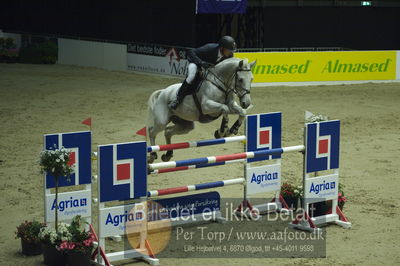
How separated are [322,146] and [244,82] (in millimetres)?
1432

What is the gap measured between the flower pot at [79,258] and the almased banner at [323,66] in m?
14.4

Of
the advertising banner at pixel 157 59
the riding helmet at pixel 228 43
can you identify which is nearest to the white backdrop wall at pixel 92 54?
the advertising banner at pixel 157 59

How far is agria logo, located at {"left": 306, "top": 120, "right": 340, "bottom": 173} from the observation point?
995 centimetres

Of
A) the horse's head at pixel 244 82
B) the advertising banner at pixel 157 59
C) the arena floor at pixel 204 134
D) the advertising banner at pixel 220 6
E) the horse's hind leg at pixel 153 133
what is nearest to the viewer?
the arena floor at pixel 204 134

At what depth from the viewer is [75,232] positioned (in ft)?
27.5

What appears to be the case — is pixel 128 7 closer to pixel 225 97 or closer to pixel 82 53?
pixel 82 53

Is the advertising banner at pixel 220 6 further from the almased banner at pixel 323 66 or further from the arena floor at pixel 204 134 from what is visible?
the almased banner at pixel 323 66

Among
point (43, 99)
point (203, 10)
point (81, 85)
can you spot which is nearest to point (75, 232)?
point (43, 99)

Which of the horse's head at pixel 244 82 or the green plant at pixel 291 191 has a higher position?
the horse's head at pixel 244 82

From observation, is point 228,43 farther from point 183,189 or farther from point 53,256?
point 53,256

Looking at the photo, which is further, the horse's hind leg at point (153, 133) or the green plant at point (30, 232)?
the horse's hind leg at point (153, 133)

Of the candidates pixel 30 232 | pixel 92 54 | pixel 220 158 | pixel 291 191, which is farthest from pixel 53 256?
pixel 92 54

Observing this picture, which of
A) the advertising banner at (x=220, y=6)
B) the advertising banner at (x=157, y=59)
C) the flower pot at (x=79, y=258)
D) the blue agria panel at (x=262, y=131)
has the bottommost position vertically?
the flower pot at (x=79, y=258)

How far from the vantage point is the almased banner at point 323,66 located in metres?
22.7
